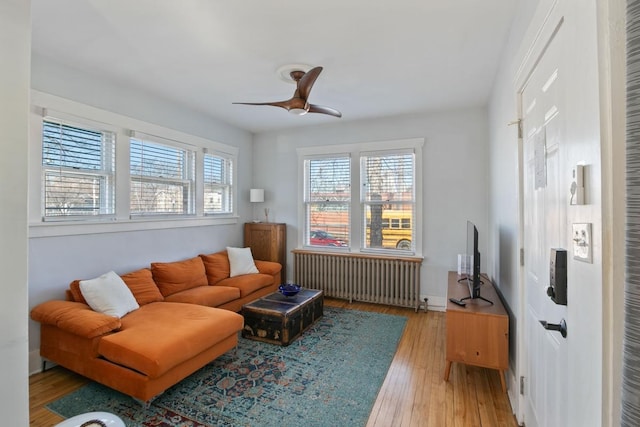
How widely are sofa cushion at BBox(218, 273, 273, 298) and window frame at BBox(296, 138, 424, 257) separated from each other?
1046mm

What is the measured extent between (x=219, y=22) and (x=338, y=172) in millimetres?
2942

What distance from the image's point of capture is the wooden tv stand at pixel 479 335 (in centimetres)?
218

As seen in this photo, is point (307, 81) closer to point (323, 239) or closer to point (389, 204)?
point (389, 204)

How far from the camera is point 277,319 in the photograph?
3.08 metres

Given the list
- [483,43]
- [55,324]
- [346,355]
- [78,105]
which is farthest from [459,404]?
[78,105]

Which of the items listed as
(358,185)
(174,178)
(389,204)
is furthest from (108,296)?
(389,204)

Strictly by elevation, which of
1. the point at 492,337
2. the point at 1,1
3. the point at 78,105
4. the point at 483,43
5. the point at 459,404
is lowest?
the point at 459,404

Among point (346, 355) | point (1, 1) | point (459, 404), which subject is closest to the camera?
point (1, 1)

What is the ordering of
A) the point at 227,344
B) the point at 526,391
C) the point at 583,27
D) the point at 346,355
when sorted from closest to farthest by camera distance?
1. the point at 583,27
2. the point at 526,391
3. the point at 227,344
4. the point at 346,355

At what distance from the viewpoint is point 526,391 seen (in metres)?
1.85

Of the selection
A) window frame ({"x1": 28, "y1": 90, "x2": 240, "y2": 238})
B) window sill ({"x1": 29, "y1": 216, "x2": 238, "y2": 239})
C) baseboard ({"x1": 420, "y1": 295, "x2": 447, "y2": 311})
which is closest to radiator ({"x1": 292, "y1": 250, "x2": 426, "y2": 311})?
baseboard ({"x1": 420, "y1": 295, "x2": 447, "y2": 311})

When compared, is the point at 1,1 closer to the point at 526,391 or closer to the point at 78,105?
the point at 78,105

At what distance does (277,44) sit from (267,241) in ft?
10.4

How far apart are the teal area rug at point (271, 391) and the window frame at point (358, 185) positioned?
166 centimetres
